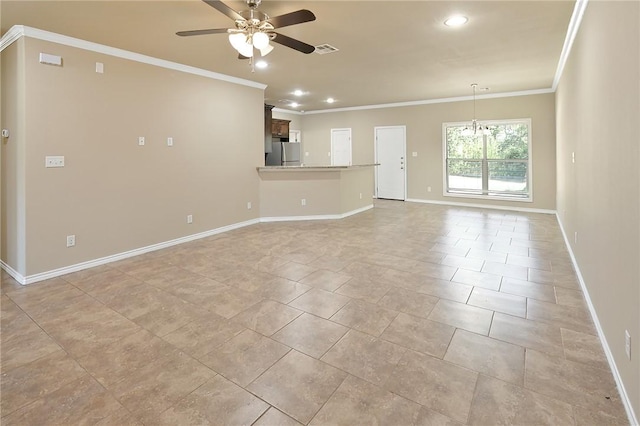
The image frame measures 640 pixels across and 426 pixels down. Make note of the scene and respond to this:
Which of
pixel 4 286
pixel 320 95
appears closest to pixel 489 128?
pixel 320 95

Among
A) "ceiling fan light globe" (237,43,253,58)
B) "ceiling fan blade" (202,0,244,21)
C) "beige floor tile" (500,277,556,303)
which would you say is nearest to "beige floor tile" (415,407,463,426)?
"beige floor tile" (500,277,556,303)

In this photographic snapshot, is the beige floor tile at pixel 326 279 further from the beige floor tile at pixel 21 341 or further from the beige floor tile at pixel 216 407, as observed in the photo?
the beige floor tile at pixel 21 341

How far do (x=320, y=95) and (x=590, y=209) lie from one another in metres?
5.73

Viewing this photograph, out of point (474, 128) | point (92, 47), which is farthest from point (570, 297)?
point (92, 47)

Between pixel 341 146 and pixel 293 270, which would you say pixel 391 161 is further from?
pixel 293 270

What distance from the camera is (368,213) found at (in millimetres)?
7129

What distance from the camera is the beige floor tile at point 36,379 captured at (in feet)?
5.72

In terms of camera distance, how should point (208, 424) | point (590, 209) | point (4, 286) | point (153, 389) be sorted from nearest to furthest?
1. point (208, 424)
2. point (153, 389)
3. point (590, 209)
4. point (4, 286)

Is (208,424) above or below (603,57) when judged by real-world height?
below

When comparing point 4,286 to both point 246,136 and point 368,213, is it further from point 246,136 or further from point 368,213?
point 368,213

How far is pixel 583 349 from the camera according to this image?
2.09 metres

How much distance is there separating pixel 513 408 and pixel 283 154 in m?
7.28

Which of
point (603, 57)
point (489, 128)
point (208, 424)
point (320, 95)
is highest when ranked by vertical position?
point (320, 95)

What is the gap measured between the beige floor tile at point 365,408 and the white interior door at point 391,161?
7.46 metres
